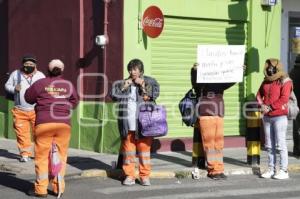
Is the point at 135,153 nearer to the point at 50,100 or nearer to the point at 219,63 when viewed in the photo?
the point at 50,100

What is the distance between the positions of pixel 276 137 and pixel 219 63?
4.82 feet

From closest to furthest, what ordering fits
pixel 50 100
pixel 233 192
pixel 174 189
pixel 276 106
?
pixel 50 100 < pixel 233 192 < pixel 174 189 < pixel 276 106

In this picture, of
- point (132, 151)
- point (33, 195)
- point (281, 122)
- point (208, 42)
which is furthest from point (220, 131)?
point (208, 42)

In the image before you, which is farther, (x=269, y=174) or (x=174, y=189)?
(x=269, y=174)

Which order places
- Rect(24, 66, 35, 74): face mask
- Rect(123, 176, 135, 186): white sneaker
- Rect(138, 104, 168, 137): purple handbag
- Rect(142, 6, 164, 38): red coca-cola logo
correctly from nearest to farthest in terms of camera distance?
Rect(138, 104, 168, 137): purple handbag → Rect(123, 176, 135, 186): white sneaker → Rect(24, 66, 35, 74): face mask → Rect(142, 6, 164, 38): red coca-cola logo

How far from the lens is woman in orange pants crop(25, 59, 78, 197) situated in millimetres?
8328

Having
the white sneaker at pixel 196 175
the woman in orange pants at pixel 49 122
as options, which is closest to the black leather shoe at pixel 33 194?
the woman in orange pants at pixel 49 122

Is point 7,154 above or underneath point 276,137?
underneath

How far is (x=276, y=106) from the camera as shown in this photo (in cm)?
984

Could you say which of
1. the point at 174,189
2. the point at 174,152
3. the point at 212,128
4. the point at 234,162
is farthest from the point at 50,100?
the point at 174,152

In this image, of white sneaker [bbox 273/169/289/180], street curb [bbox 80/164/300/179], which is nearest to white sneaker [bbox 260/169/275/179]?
white sneaker [bbox 273/169/289/180]

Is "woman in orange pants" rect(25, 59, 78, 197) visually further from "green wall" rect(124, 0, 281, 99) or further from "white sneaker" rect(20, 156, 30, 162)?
"green wall" rect(124, 0, 281, 99)

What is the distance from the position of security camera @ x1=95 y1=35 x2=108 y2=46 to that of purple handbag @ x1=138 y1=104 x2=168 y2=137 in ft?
11.6

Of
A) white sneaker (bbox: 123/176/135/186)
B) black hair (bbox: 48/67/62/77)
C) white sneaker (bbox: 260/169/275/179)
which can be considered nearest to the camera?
black hair (bbox: 48/67/62/77)
